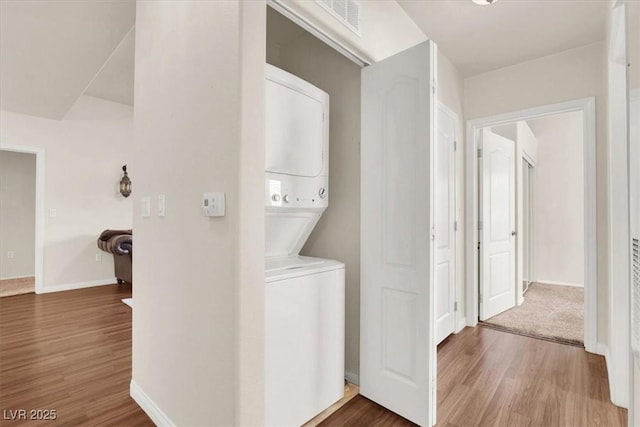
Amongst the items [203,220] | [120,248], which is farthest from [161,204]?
[120,248]

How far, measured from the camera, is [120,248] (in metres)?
4.52

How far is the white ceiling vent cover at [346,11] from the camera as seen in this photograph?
1.67 metres

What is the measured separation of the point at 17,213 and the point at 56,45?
16.4ft

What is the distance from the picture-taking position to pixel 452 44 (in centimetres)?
279

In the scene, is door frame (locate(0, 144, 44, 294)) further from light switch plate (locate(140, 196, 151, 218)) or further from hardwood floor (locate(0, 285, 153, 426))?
light switch plate (locate(140, 196, 151, 218))

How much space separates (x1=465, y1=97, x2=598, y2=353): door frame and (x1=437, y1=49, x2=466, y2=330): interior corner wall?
0.06m

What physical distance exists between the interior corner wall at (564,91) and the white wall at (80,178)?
17.8ft

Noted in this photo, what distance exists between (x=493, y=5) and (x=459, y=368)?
2.67 m

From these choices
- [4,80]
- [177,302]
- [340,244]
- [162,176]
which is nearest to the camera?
[177,302]

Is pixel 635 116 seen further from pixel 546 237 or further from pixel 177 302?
A: pixel 546 237

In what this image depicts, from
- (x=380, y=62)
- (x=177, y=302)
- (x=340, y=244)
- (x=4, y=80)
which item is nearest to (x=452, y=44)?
(x=380, y=62)

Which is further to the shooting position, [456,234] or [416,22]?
[456,234]

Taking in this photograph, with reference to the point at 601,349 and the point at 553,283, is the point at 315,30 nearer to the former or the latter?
the point at 601,349

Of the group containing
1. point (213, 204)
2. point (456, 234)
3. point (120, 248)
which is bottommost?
point (120, 248)
